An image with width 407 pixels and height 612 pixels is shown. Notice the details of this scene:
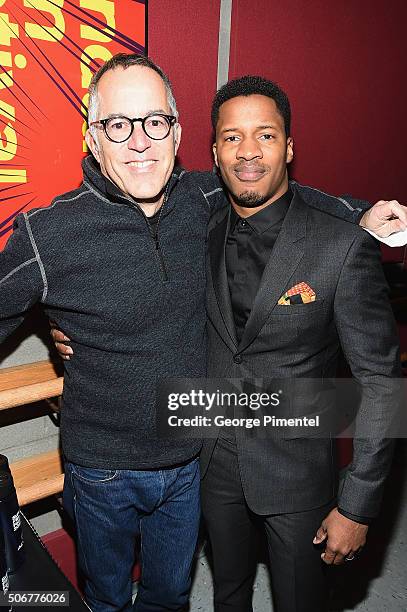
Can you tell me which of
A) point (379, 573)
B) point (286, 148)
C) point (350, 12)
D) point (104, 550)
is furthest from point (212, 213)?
point (379, 573)

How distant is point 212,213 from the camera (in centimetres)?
189

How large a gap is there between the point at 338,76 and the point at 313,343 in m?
1.72

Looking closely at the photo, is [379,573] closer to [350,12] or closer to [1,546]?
[1,546]

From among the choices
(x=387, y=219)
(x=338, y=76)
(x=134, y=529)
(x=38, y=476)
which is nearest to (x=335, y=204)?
(x=387, y=219)

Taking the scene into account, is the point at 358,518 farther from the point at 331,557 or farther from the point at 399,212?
the point at 399,212

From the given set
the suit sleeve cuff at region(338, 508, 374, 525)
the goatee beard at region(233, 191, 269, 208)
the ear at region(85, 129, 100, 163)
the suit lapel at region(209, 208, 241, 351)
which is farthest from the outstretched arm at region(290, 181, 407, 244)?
the suit sleeve cuff at region(338, 508, 374, 525)

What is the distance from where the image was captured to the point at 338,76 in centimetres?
272

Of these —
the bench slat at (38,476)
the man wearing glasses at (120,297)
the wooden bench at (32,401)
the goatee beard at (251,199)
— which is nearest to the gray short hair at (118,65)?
the man wearing glasses at (120,297)

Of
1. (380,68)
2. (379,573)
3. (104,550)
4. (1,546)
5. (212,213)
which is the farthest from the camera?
(380,68)

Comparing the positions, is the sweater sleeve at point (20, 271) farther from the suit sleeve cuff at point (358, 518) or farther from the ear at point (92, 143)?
the suit sleeve cuff at point (358, 518)

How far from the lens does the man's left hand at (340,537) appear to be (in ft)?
5.36

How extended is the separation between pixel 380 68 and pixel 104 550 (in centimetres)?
278

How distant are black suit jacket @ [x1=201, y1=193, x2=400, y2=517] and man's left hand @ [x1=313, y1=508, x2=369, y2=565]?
51 mm

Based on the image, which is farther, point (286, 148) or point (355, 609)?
point (355, 609)
